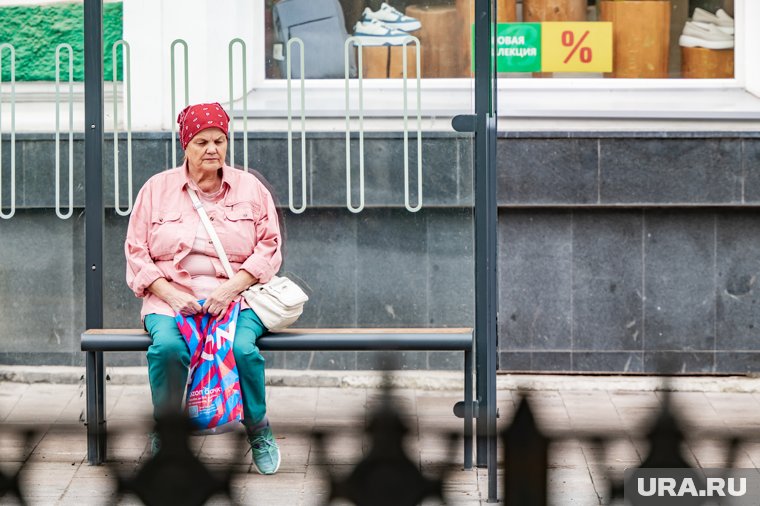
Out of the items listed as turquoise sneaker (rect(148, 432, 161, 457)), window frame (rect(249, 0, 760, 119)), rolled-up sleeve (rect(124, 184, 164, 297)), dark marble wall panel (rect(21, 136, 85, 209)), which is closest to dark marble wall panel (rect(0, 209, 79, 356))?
dark marble wall panel (rect(21, 136, 85, 209))

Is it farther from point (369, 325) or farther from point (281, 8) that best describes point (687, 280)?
point (281, 8)

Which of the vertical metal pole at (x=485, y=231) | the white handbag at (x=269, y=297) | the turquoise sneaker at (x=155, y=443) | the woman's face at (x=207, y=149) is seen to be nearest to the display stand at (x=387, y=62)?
the vertical metal pole at (x=485, y=231)

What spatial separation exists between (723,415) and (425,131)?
2003mm

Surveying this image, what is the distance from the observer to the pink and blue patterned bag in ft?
16.9

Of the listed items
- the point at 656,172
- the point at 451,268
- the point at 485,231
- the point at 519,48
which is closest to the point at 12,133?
the point at 451,268

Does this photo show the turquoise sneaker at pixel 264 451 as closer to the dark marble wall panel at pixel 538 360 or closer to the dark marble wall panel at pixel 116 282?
the dark marble wall panel at pixel 116 282

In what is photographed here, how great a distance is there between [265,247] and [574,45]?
279 centimetres

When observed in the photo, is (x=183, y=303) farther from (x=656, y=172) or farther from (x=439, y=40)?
(x=656, y=172)

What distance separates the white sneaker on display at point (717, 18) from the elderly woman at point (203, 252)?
3181mm

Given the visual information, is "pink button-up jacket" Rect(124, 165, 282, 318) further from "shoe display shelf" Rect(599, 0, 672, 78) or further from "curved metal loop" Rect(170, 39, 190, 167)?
"shoe display shelf" Rect(599, 0, 672, 78)

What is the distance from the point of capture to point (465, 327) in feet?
19.0

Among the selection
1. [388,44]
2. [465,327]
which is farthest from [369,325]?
[388,44]

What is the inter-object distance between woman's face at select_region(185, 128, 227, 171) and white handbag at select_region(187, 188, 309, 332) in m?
0.14

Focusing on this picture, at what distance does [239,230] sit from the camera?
5.38 m
